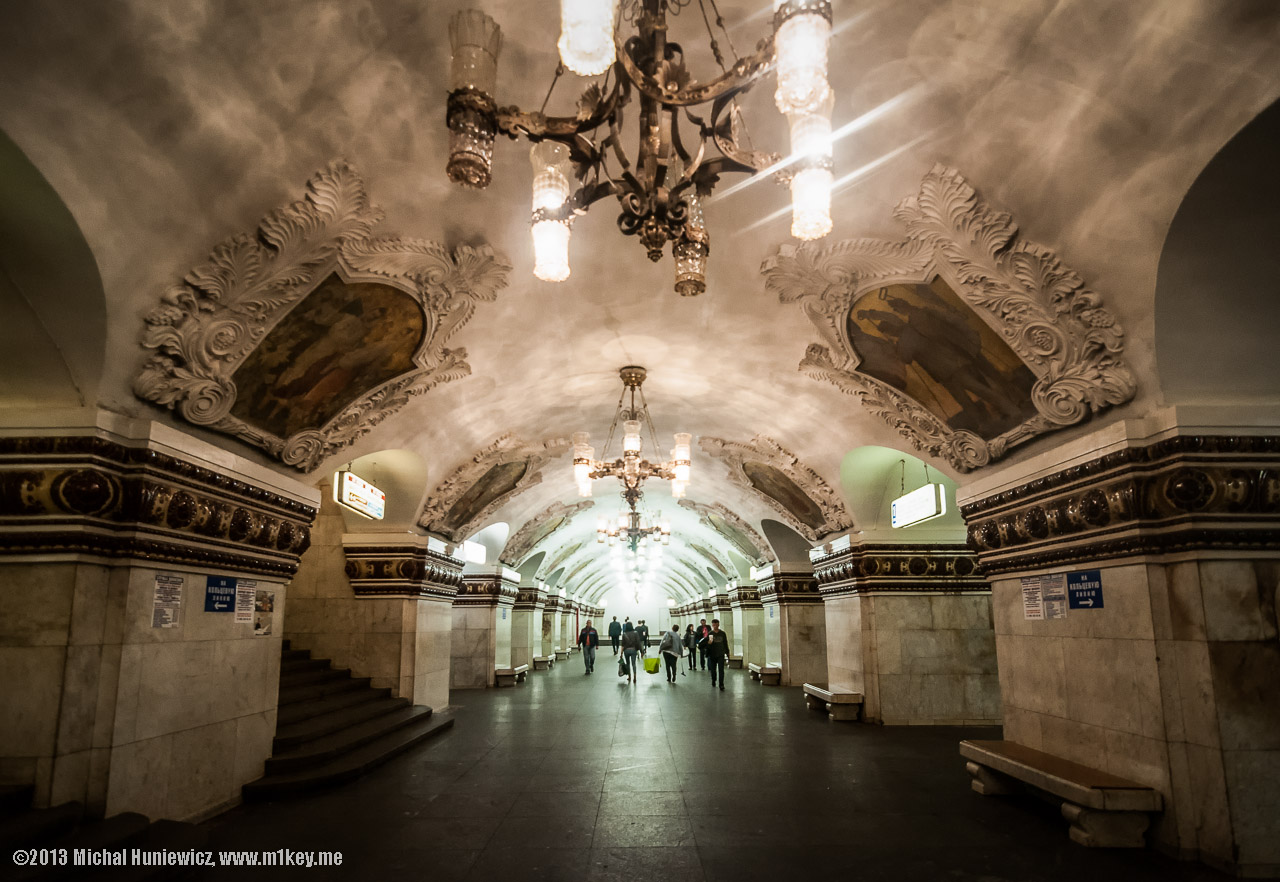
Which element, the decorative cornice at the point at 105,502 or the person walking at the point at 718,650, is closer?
the decorative cornice at the point at 105,502

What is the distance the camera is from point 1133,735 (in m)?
4.88

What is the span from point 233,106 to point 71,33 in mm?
772

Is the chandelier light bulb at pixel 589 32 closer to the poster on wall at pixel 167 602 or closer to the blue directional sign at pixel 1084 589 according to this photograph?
the poster on wall at pixel 167 602

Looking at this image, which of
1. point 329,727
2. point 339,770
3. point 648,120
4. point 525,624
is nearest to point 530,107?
point 648,120

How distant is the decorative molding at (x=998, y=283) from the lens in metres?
4.88

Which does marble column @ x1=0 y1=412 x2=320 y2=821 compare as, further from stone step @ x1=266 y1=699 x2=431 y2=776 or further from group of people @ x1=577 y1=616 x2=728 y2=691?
group of people @ x1=577 y1=616 x2=728 y2=691

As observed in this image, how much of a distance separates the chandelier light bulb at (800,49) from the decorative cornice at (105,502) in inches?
179

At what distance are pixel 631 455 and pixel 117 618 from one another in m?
5.54

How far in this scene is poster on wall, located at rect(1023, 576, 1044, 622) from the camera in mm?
6023

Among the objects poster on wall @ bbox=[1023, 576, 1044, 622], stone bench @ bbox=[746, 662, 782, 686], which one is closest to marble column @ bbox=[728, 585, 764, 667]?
stone bench @ bbox=[746, 662, 782, 686]

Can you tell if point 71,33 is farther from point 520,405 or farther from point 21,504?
point 520,405

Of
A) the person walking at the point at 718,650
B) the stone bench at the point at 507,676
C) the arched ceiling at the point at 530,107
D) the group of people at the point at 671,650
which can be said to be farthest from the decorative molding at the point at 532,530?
the arched ceiling at the point at 530,107

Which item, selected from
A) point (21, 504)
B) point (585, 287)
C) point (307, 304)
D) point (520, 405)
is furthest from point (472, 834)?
point (520, 405)

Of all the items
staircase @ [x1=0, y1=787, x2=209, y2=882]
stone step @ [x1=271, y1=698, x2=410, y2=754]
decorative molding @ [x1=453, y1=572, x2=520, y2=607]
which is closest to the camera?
staircase @ [x1=0, y1=787, x2=209, y2=882]
